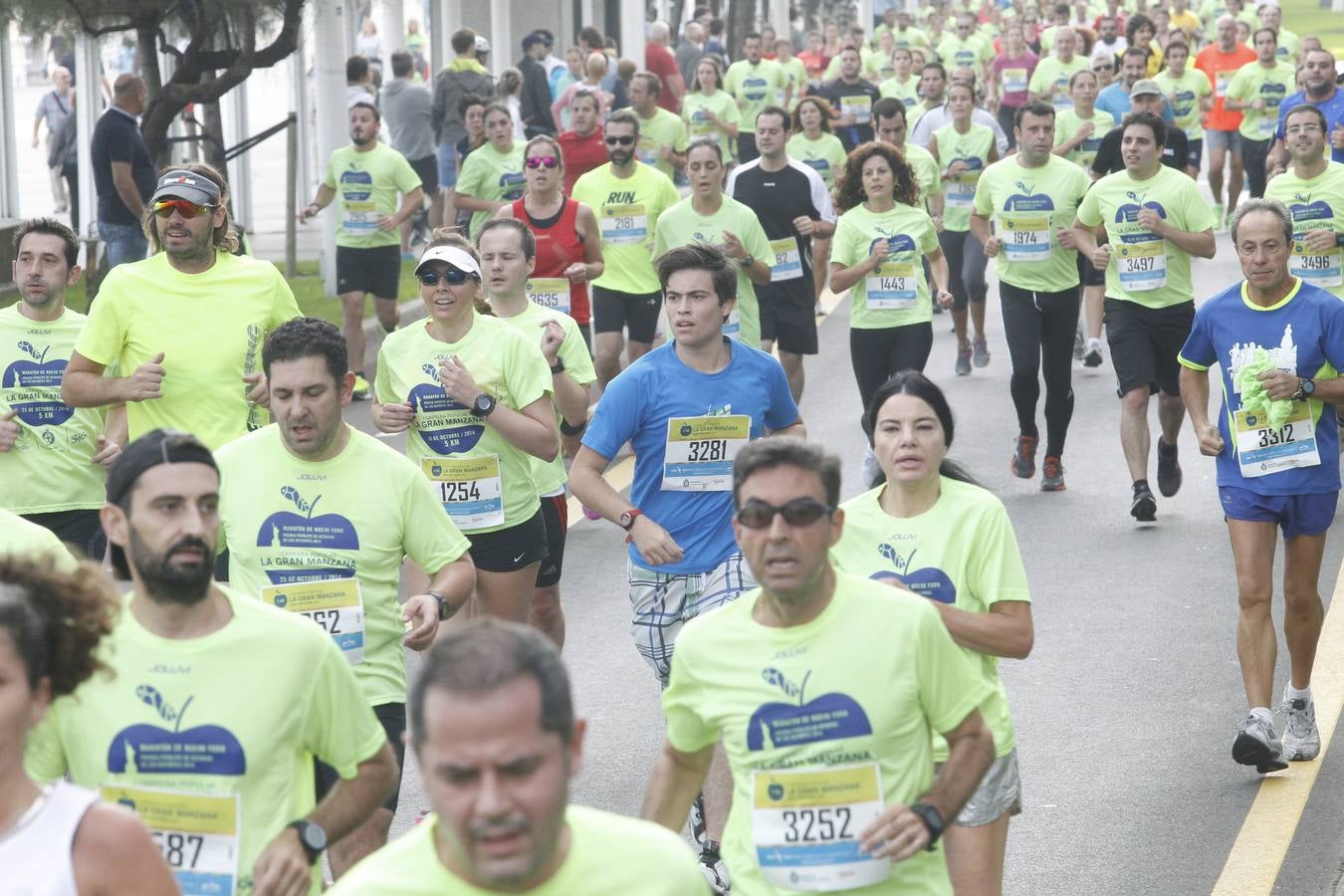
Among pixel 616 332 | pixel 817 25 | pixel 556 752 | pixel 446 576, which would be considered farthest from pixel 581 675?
pixel 817 25

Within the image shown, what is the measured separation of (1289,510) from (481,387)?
280 centimetres

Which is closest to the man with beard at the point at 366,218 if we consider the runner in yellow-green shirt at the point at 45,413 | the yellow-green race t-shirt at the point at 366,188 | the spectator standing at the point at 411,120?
the yellow-green race t-shirt at the point at 366,188

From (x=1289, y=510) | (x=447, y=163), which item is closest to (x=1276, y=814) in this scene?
(x=1289, y=510)

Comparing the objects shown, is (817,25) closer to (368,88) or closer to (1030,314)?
(368,88)

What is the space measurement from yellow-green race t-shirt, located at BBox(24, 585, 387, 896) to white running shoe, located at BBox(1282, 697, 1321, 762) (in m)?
4.42

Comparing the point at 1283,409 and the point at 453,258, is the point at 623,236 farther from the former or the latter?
the point at 1283,409

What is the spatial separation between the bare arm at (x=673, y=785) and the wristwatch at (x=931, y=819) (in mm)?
473

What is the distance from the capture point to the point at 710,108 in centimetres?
2533

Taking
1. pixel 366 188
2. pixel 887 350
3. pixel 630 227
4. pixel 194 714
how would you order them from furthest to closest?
pixel 366 188 → pixel 630 227 → pixel 887 350 → pixel 194 714

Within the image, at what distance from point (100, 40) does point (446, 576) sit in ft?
47.8

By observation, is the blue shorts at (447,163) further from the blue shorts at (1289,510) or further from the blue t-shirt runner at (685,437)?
the blue t-shirt runner at (685,437)

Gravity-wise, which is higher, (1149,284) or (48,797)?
(1149,284)

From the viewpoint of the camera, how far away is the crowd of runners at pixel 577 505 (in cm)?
352

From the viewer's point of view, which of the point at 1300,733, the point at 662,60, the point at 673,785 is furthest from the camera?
the point at 662,60
